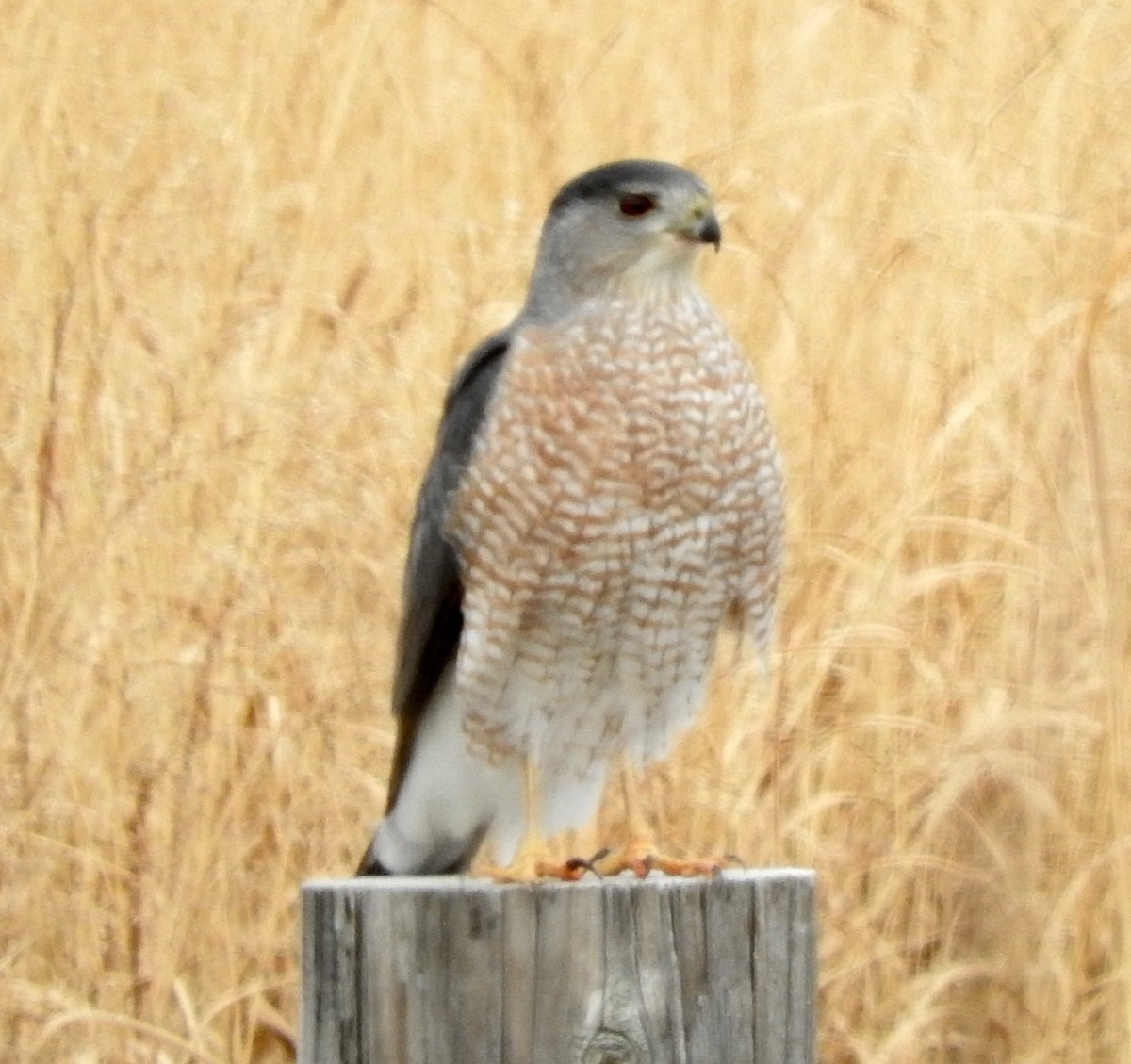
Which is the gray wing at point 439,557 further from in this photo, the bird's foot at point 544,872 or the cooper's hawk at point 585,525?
the bird's foot at point 544,872

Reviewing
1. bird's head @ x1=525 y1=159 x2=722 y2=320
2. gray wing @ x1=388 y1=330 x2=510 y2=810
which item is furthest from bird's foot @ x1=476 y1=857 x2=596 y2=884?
bird's head @ x1=525 y1=159 x2=722 y2=320

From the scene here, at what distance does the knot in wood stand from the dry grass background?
119cm

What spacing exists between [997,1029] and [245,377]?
4.66 feet

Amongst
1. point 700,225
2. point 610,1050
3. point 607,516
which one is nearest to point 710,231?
point 700,225

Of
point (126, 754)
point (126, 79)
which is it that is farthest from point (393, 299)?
point (126, 754)

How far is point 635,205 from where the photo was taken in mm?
2738

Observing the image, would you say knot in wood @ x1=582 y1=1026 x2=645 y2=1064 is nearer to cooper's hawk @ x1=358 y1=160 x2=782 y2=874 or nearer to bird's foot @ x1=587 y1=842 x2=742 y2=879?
bird's foot @ x1=587 y1=842 x2=742 y2=879

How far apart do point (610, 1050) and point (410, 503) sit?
1.51 meters

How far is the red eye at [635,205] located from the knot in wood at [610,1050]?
3.81ft

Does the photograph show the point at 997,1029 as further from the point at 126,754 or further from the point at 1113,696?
the point at 126,754

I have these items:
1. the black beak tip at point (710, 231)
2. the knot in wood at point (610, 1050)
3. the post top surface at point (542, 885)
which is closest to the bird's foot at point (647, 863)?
the post top surface at point (542, 885)

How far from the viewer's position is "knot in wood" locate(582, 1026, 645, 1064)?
1.88 meters

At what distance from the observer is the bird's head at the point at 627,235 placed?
270cm

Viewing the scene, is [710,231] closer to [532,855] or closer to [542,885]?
[532,855]
